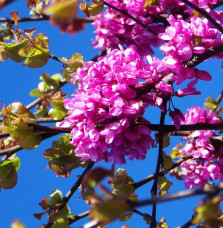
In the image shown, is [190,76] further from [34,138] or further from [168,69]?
[34,138]

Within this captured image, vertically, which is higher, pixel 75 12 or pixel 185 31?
pixel 185 31

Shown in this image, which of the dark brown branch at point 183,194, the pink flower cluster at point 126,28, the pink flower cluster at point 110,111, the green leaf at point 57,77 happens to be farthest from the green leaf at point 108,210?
the green leaf at point 57,77

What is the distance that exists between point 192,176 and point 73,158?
512mm

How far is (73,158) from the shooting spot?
0.98 m

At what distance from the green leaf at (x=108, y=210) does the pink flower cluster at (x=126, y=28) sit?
936 mm

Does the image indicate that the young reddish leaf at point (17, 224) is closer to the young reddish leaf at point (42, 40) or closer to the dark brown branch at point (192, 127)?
the dark brown branch at point (192, 127)

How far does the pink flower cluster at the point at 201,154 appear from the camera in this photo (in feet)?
3.71

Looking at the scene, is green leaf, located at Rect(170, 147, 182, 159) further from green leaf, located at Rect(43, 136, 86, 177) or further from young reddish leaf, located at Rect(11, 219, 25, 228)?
young reddish leaf, located at Rect(11, 219, 25, 228)

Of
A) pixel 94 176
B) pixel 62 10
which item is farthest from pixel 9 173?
pixel 62 10

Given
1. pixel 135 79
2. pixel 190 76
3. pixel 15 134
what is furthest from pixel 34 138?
pixel 190 76

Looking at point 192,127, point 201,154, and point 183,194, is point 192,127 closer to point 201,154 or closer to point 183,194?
point 201,154

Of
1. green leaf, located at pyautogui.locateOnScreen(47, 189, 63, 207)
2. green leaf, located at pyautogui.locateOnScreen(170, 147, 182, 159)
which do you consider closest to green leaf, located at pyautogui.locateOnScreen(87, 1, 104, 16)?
green leaf, located at pyautogui.locateOnScreen(47, 189, 63, 207)

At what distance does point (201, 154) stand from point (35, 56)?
2.03ft

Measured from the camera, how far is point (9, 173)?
0.90 meters
